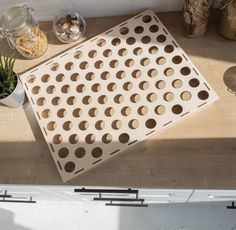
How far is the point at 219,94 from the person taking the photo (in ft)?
2.17

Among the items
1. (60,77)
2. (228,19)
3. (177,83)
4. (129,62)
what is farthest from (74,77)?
(228,19)

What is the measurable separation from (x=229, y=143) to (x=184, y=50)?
0.80ft

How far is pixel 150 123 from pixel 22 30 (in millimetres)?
356

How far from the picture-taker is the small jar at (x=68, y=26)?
76 cm

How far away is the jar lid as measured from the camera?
0.69 meters

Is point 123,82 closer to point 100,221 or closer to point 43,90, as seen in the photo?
point 43,90

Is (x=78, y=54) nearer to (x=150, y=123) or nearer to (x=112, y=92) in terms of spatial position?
(x=112, y=92)

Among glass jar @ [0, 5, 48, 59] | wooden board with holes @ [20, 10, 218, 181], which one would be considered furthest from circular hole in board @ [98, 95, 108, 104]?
glass jar @ [0, 5, 48, 59]

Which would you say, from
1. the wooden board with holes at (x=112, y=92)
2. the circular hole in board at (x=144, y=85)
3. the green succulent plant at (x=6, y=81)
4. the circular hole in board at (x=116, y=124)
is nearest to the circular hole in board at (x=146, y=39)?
the wooden board with holes at (x=112, y=92)

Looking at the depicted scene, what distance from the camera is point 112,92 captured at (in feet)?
2.29

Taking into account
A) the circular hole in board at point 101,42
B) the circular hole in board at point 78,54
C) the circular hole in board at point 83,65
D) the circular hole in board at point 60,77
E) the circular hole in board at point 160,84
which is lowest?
the circular hole in board at point 160,84

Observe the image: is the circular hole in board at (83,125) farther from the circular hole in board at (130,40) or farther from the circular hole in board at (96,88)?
the circular hole in board at (130,40)

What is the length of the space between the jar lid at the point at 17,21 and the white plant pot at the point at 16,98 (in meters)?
0.11

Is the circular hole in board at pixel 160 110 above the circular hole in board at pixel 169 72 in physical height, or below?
below
